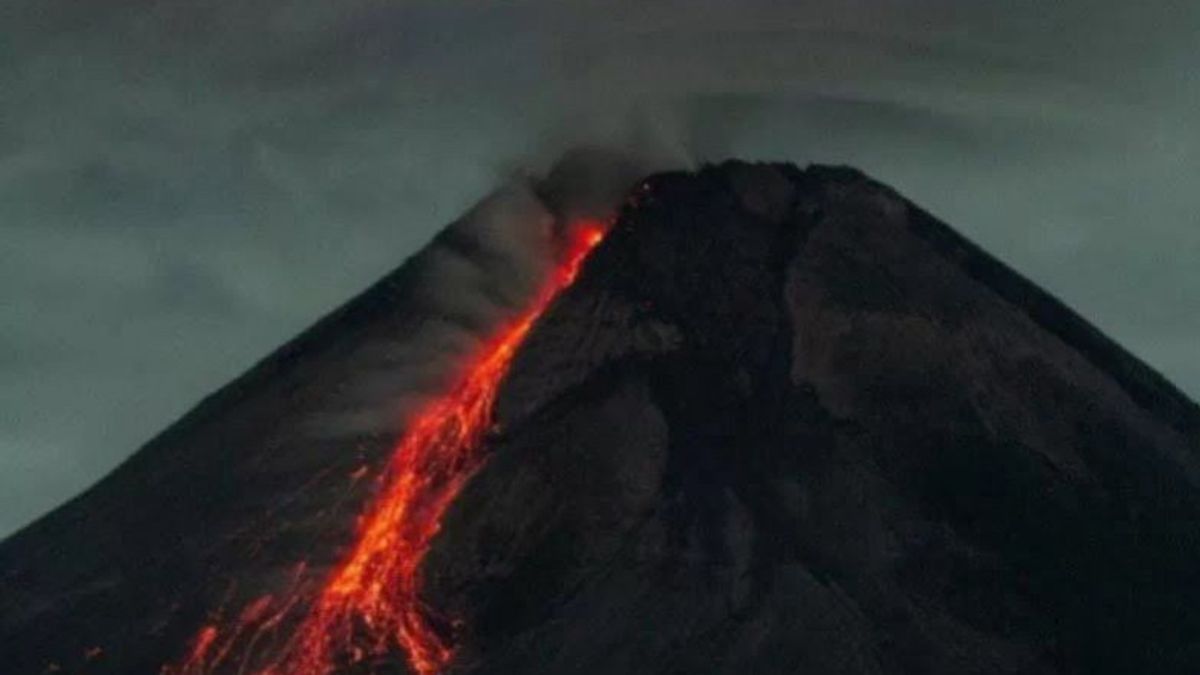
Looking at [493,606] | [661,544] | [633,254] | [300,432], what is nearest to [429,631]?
[493,606]

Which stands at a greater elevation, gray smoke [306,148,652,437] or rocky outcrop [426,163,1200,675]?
gray smoke [306,148,652,437]

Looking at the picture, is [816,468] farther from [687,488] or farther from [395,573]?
[395,573]

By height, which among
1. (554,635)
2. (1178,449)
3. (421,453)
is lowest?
(1178,449)

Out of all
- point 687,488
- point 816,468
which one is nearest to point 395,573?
point 687,488

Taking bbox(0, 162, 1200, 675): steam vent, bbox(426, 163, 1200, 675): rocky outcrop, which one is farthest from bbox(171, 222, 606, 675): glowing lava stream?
bbox(426, 163, 1200, 675): rocky outcrop

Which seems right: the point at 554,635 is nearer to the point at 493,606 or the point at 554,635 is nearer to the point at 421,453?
the point at 493,606

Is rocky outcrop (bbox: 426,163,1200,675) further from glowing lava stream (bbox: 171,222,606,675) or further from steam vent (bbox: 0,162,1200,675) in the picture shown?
glowing lava stream (bbox: 171,222,606,675)

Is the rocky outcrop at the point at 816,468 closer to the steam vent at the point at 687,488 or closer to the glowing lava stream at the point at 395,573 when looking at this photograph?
the steam vent at the point at 687,488
